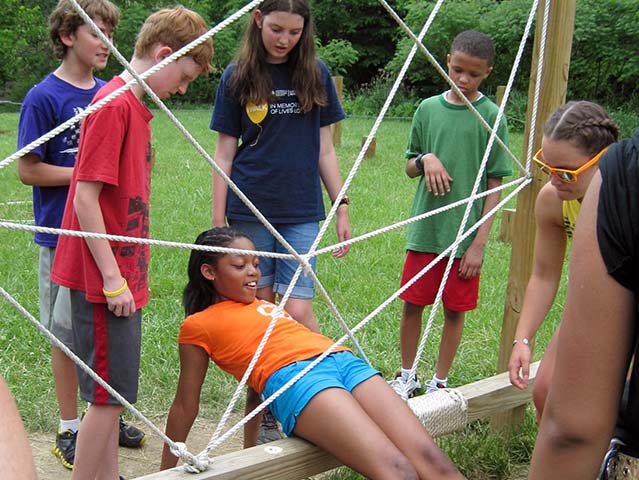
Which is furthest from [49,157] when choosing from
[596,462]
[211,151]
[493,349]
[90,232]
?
[211,151]

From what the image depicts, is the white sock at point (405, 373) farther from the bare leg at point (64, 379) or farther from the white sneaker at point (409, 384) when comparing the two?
the bare leg at point (64, 379)

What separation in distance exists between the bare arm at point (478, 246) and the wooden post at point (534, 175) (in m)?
0.17

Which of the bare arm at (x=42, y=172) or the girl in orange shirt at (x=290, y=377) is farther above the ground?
the bare arm at (x=42, y=172)

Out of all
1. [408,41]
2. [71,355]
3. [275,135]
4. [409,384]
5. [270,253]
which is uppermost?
[408,41]

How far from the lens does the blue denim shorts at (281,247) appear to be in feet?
9.07

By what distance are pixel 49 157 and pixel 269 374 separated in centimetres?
102

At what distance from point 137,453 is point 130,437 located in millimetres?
64

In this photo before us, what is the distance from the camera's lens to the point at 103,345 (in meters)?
2.06

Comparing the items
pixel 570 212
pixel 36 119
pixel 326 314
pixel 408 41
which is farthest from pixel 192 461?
pixel 408 41

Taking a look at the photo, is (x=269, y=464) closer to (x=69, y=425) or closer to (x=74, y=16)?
(x=69, y=425)

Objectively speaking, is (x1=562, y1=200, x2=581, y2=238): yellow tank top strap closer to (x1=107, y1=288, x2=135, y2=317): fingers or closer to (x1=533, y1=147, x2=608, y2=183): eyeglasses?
(x1=533, y1=147, x2=608, y2=183): eyeglasses

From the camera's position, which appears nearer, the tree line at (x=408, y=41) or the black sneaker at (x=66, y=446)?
the black sneaker at (x=66, y=446)

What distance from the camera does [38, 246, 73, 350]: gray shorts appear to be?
2.33 m

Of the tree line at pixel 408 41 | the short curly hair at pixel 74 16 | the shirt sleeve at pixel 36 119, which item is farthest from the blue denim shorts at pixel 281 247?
the tree line at pixel 408 41
